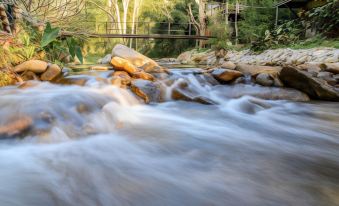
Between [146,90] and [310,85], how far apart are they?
2931 mm

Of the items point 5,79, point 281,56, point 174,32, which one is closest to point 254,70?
point 5,79

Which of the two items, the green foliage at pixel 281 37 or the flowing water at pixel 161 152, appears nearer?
the flowing water at pixel 161 152

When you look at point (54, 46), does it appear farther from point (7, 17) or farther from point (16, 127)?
point (16, 127)

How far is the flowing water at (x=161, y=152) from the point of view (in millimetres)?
2035

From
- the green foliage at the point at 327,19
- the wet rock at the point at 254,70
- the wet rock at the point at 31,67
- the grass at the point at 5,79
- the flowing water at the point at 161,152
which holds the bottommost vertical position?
the flowing water at the point at 161,152

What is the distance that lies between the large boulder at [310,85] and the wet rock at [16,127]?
4.43 metres

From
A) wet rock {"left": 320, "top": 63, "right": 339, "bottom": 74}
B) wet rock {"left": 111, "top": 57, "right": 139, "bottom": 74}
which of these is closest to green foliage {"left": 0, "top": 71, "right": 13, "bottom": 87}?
wet rock {"left": 111, "top": 57, "right": 139, "bottom": 74}

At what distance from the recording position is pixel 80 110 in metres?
3.93

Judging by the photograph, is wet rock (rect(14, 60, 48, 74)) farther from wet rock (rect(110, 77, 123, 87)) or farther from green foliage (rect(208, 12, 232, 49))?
green foliage (rect(208, 12, 232, 49))

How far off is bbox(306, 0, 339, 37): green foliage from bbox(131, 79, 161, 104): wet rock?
9.60 metres

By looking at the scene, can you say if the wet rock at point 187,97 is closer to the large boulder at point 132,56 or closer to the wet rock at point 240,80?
the wet rock at point 240,80

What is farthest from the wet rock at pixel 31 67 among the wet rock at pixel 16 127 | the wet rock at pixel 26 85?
the wet rock at pixel 16 127

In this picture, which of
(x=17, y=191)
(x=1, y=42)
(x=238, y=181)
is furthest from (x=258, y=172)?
(x=1, y=42)

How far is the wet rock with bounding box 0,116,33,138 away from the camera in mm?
3124
